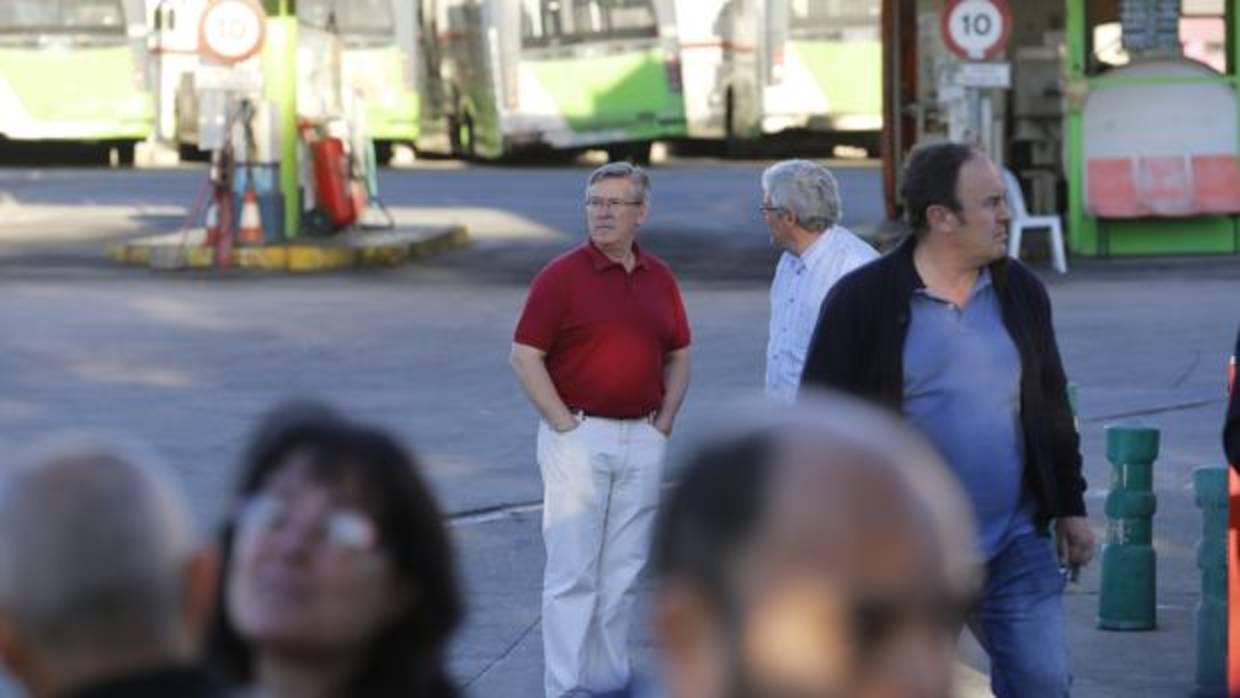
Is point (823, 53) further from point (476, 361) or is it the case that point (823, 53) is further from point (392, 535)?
point (392, 535)

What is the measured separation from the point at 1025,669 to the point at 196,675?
4.42 m

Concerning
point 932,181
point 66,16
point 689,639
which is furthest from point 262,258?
point 689,639

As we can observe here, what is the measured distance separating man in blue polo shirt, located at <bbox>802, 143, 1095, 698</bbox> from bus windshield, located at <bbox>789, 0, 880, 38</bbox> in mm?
30684

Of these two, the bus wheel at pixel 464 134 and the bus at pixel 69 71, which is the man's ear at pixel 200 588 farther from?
the bus wheel at pixel 464 134

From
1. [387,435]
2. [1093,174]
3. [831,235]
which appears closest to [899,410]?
[831,235]

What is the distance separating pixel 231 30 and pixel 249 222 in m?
1.67

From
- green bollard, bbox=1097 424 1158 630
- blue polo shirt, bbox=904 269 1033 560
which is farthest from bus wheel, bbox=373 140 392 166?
blue polo shirt, bbox=904 269 1033 560

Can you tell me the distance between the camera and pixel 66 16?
38188 mm

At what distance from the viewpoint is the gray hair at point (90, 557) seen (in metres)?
2.64

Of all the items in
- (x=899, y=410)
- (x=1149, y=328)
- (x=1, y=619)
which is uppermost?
(x=1, y=619)

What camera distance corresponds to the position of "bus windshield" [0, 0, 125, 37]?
3809 centimetres

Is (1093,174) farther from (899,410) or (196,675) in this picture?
(196,675)

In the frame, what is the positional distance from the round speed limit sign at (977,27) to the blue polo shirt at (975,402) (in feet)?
55.4

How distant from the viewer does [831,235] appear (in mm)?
8805
